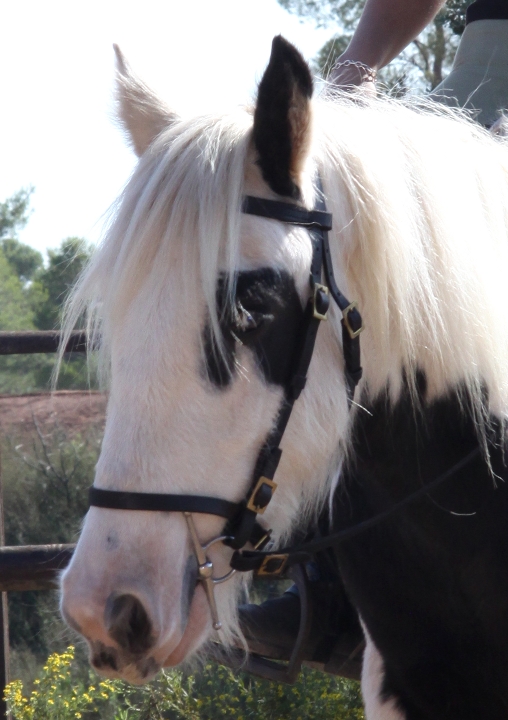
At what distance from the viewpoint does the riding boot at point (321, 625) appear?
9.40ft

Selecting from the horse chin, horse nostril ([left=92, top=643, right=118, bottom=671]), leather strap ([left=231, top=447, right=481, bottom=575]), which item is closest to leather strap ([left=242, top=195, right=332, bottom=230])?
leather strap ([left=231, top=447, right=481, bottom=575])

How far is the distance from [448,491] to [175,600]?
74cm

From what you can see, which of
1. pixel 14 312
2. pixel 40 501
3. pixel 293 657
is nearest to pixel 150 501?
pixel 293 657

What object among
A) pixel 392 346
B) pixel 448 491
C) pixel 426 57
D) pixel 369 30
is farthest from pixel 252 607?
pixel 426 57

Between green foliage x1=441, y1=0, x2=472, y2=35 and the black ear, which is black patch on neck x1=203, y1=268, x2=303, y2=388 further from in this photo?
green foliage x1=441, y1=0, x2=472, y2=35

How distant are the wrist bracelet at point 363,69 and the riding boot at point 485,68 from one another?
2.07 ft

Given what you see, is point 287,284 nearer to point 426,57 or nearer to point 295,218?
point 295,218

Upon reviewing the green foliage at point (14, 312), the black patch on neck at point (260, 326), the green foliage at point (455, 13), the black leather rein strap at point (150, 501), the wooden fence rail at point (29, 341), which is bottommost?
the green foliage at point (14, 312)

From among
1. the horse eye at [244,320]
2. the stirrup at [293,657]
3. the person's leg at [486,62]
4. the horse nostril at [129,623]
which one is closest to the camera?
the horse nostril at [129,623]

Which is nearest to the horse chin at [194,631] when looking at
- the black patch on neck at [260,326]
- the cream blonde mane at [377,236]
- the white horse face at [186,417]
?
the white horse face at [186,417]

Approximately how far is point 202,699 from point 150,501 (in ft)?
8.67

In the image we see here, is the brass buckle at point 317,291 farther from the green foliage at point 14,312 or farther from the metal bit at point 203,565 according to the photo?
the green foliage at point 14,312

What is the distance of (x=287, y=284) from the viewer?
1.69 meters

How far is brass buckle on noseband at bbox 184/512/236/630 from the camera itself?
5.32 ft
